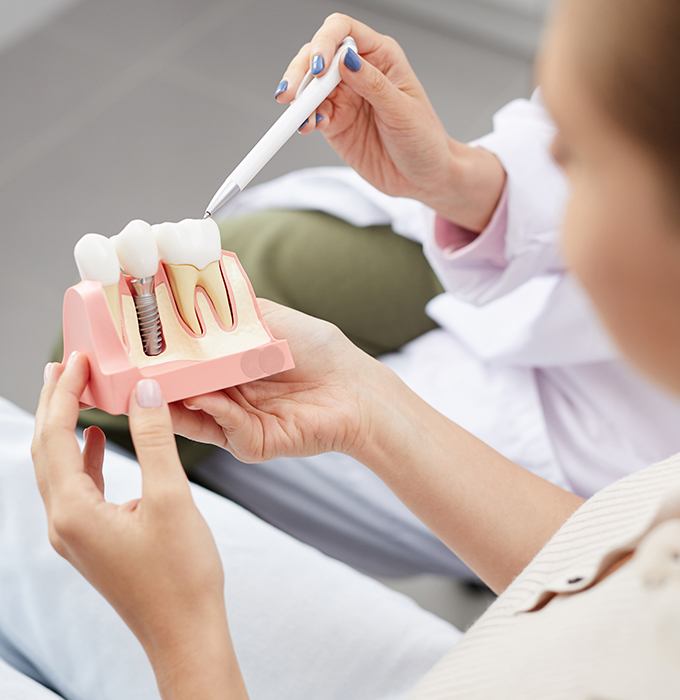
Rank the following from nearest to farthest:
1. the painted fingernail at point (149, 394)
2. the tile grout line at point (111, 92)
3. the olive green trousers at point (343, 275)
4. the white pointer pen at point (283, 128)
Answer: the painted fingernail at point (149, 394) → the white pointer pen at point (283, 128) → the olive green trousers at point (343, 275) → the tile grout line at point (111, 92)

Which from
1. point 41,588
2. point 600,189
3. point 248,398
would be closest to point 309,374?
point 248,398

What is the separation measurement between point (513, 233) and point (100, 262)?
0.54 metres

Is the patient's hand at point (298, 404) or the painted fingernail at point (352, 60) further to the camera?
the painted fingernail at point (352, 60)

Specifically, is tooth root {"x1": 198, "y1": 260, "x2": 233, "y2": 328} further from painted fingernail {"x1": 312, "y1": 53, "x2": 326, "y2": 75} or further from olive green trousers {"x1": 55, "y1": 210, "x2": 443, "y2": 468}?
olive green trousers {"x1": 55, "y1": 210, "x2": 443, "y2": 468}

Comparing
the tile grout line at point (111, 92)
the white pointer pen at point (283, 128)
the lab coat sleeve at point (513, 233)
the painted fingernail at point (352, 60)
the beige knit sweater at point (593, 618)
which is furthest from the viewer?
the tile grout line at point (111, 92)

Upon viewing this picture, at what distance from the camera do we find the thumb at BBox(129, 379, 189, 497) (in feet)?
2.04

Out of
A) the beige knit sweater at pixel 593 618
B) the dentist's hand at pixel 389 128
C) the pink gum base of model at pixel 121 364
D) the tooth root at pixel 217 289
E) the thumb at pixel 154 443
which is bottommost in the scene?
the beige knit sweater at pixel 593 618

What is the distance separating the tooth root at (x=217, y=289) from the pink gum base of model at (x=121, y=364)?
0.04 m

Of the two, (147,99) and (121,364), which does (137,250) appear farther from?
(147,99)

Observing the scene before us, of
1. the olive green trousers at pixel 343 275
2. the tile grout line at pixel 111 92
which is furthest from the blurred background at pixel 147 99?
the olive green trousers at pixel 343 275

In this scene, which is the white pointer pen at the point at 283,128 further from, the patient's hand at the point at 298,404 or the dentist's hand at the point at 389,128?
the patient's hand at the point at 298,404

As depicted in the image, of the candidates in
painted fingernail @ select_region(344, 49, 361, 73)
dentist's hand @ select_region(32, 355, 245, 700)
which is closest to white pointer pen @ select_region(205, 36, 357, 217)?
painted fingernail @ select_region(344, 49, 361, 73)

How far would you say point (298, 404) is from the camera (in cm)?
82

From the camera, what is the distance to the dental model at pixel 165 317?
74 cm
